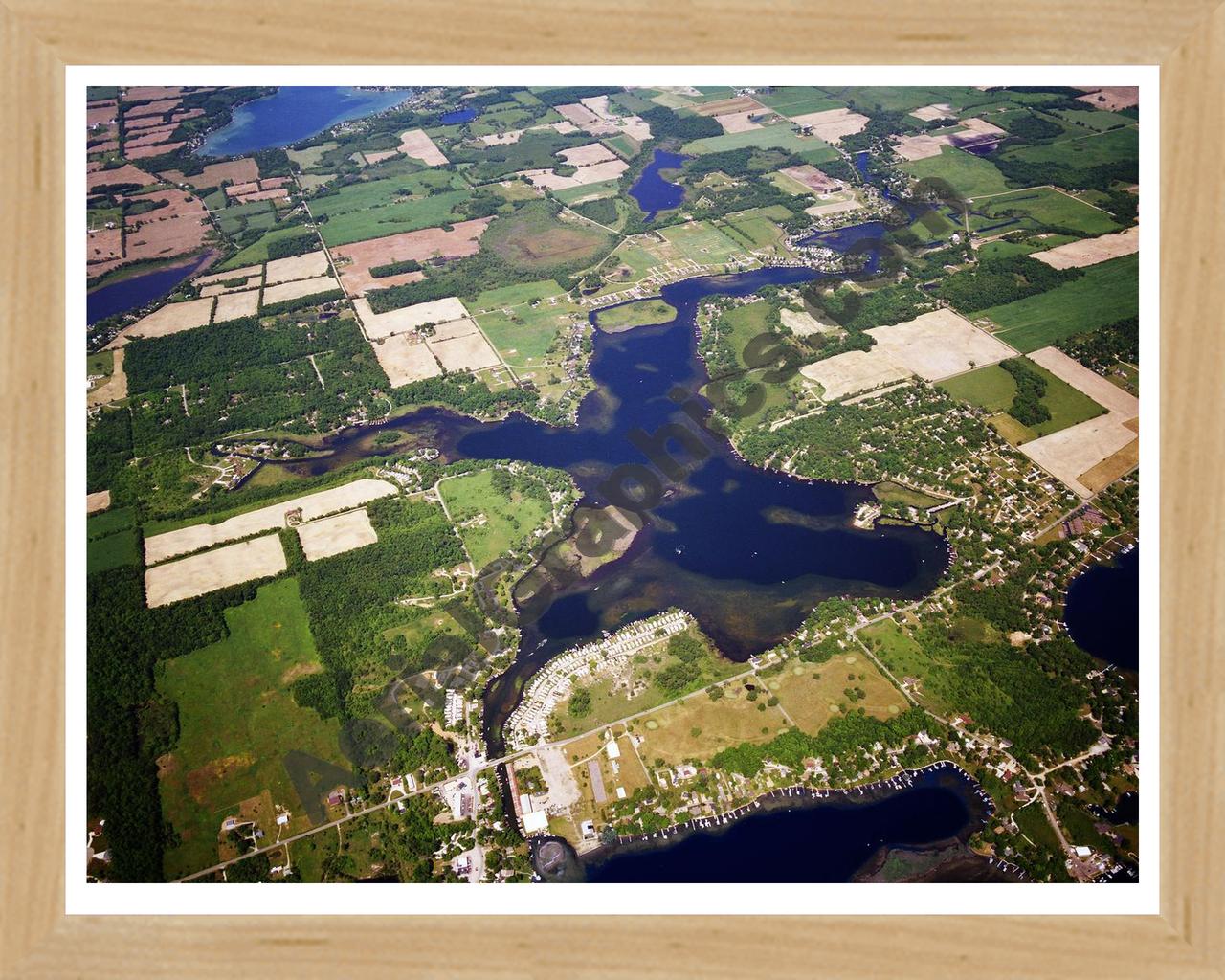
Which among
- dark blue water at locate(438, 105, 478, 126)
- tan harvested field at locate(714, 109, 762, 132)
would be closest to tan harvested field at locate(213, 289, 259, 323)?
dark blue water at locate(438, 105, 478, 126)

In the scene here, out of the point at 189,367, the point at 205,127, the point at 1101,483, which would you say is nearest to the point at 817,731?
the point at 1101,483

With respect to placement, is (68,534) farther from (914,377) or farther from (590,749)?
(914,377)

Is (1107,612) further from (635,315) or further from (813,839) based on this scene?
(635,315)

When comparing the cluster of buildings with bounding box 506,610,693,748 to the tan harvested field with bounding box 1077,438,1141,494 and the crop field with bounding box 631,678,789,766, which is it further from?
the tan harvested field with bounding box 1077,438,1141,494

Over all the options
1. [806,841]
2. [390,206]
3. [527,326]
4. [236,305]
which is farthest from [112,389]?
[806,841]
